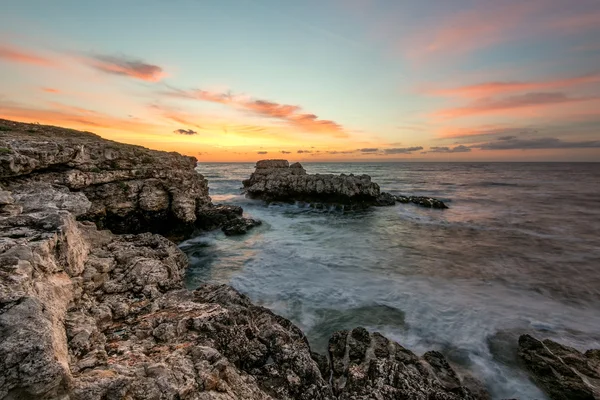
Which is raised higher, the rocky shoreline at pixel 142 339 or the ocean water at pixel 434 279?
the rocky shoreline at pixel 142 339

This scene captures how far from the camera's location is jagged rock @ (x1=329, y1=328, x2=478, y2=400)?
21.6 ft

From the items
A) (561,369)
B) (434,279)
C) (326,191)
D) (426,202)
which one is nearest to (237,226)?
(434,279)

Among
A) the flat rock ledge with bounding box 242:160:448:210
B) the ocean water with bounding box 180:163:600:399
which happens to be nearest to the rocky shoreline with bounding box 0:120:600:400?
the ocean water with bounding box 180:163:600:399

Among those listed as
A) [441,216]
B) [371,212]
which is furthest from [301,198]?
[441,216]

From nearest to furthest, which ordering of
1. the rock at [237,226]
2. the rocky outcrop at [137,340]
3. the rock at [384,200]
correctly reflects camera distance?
the rocky outcrop at [137,340] < the rock at [237,226] < the rock at [384,200]

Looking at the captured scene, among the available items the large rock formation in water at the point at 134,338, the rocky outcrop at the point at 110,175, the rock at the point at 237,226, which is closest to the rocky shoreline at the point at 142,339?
the large rock formation in water at the point at 134,338

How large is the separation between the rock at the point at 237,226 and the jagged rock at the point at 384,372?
15.0 metres

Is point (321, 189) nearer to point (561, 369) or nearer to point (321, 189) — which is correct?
point (321, 189)

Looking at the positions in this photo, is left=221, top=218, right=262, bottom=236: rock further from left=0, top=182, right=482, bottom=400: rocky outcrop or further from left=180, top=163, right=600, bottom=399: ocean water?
left=0, top=182, right=482, bottom=400: rocky outcrop

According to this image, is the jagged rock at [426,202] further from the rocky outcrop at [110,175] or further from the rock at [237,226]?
the rocky outcrop at [110,175]

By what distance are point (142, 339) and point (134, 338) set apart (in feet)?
0.50

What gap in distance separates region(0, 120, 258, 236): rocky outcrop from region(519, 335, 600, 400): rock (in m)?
16.4

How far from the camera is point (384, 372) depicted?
700cm

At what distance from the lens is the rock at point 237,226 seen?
22.9 meters
